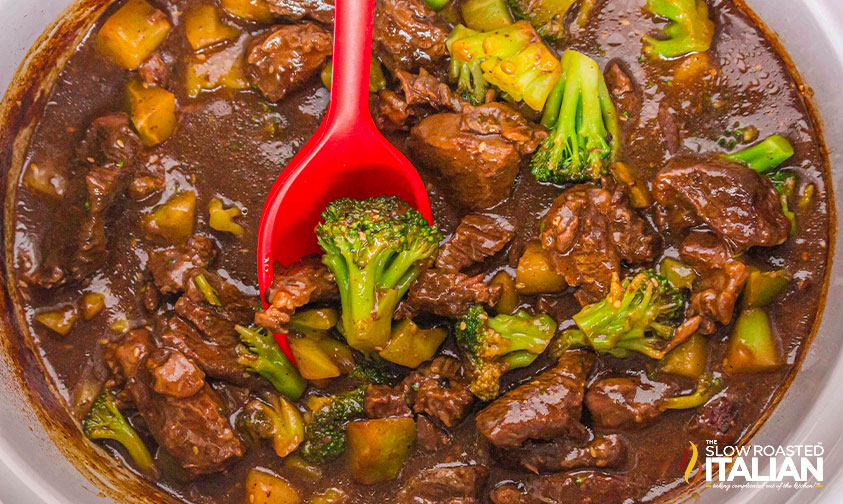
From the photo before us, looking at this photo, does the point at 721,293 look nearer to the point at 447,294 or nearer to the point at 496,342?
the point at 496,342

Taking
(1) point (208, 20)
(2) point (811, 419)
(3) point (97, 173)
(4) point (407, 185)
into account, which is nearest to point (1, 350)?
(3) point (97, 173)

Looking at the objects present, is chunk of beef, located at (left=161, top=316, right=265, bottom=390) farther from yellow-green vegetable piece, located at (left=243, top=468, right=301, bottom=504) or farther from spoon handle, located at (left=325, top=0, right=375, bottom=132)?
spoon handle, located at (left=325, top=0, right=375, bottom=132)

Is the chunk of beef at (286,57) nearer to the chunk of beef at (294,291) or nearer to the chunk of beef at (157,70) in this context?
the chunk of beef at (157,70)

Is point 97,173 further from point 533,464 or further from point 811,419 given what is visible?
point 811,419

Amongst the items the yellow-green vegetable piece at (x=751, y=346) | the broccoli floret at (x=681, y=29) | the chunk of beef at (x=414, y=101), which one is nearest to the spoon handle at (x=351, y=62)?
the chunk of beef at (x=414, y=101)

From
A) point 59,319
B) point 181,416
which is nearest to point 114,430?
point 181,416
